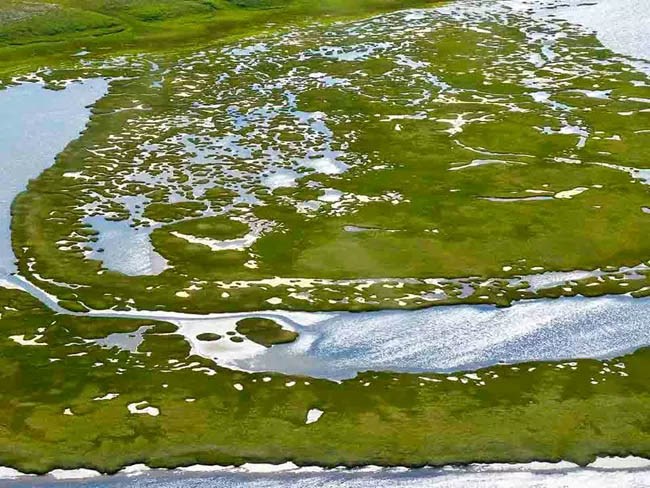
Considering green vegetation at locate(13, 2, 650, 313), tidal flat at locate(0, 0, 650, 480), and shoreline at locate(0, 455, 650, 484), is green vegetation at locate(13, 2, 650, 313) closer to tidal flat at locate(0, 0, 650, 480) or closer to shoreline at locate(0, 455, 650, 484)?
tidal flat at locate(0, 0, 650, 480)

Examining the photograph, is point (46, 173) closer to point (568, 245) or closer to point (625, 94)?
point (568, 245)

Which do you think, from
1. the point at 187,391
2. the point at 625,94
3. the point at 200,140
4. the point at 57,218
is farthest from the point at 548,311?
the point at 625,94

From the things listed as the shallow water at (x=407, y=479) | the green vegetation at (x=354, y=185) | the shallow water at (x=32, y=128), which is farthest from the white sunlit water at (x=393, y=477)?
the shallow water at (x=32, y=128)

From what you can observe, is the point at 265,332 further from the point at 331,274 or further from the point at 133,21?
the point at 133,21

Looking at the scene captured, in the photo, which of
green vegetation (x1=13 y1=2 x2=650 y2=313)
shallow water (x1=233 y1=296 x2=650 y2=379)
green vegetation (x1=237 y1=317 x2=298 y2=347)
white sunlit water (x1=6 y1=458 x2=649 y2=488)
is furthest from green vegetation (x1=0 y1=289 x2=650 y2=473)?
green vegetation (x1=13 y1=2 x2=650 y2=313)

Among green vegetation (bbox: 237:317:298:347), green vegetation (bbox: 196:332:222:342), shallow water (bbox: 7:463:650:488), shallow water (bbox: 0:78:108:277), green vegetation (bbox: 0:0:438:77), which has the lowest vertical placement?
shallow water (bbox: 7:463:650:488)
